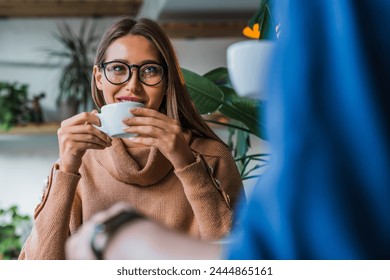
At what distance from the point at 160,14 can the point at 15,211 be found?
123 centimetres

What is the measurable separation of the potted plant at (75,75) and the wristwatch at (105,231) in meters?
3.13

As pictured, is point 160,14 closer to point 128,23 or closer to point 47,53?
point 47,53

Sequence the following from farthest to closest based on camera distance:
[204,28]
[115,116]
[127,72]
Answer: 1. [204,28]
2. [127,72]
3. [115,116]

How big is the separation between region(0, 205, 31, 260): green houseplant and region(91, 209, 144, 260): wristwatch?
284cm

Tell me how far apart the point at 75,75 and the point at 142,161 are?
251 cm

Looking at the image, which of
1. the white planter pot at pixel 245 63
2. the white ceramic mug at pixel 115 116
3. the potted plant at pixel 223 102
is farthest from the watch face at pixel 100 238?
the potted plant at pixel 223 102

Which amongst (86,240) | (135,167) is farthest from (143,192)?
(86,240)

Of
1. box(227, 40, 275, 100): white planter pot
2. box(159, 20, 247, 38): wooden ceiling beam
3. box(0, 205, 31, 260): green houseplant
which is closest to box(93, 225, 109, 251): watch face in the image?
box(227, 40, 275, 100): white planter pot

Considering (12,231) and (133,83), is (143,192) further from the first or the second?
(12,231)

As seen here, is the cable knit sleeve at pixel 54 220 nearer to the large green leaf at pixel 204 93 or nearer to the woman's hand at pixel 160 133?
the woman's hand at pixel 160 133

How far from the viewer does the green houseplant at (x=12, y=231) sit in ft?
10.3

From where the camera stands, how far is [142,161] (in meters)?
1.01

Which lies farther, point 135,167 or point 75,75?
point 75,75
